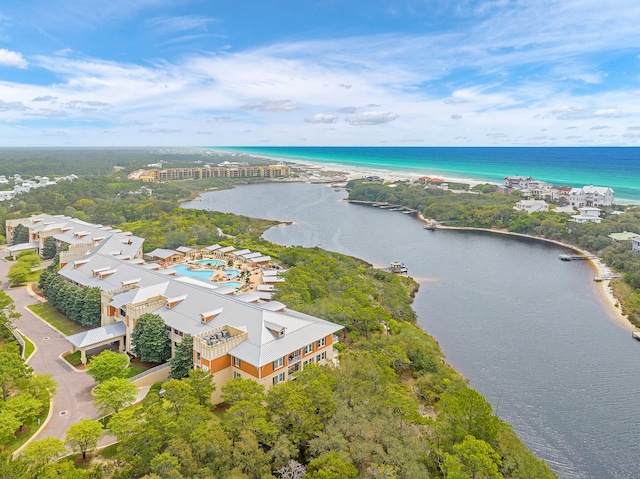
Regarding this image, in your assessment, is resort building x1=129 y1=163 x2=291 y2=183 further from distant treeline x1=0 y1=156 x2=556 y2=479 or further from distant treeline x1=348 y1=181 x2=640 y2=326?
distant treeline x1=0 y1=156 x2=556 y2=479

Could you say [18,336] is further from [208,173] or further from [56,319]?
[208,173]

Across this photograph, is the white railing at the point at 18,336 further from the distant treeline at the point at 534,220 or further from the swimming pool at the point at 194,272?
the distant treeline at the point at 534,220

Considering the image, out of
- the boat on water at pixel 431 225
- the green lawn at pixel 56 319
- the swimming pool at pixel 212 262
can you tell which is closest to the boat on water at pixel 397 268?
A: the swimming pool at pixel 212 262

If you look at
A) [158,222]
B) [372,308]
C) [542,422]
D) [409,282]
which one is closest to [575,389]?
[542,422]

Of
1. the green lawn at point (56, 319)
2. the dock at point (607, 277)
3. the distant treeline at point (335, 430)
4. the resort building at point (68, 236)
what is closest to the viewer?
the distant treeline at point (335, 430)

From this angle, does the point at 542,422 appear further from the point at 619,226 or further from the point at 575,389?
the point at 619,226

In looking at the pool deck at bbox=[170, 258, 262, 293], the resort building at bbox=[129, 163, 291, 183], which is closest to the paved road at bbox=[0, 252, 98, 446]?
the pool deck at bbox=[170, 258, 262, 293]

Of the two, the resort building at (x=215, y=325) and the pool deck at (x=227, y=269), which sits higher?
the resort building at (x=215, y=325)
